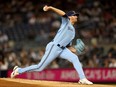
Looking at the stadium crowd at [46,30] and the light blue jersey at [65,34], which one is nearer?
the light blue jersey at [65,34]

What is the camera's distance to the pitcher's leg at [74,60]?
436 inches

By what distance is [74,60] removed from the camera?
11.1 metres

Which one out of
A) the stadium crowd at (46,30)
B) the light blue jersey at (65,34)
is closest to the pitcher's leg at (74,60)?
the light blue jersey at (65,34)

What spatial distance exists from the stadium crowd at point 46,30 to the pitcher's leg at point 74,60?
21.3 ft

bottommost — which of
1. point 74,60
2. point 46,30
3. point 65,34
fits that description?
point 74,60

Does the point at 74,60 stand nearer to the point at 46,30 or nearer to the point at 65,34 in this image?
the point at 65,34

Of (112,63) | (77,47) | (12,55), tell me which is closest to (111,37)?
(112,63)

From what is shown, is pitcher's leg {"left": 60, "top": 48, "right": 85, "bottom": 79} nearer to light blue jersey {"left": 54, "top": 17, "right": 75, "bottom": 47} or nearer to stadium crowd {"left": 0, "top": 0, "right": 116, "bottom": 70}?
light blue jersey {"left": 54, "top": 17, "right": 75, "bottom": 47}

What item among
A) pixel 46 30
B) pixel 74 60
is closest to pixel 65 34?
pixel 74 60

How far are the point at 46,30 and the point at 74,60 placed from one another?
32.9 ft

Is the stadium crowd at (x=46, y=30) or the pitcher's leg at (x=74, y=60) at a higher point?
the stadium crowd at (x=46, y=30)

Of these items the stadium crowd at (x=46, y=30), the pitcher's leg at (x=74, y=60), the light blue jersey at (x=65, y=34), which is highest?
the stadium crowd at (x=46, y=30)

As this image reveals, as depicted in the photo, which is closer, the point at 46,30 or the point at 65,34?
the point at 65,34

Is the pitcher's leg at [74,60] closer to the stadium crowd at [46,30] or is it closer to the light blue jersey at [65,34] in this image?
the light blue jersey at [65,34]
